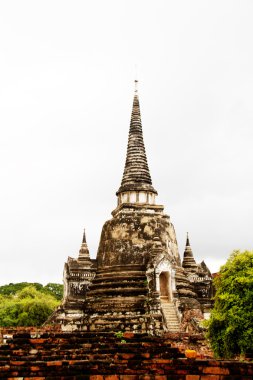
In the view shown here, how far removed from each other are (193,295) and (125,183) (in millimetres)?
7521

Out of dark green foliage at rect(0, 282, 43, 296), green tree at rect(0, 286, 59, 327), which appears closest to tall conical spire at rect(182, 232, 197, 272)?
green tree at rect(0, 286, 59, 327)

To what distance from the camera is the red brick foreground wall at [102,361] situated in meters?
7.82

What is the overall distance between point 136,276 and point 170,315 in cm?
247

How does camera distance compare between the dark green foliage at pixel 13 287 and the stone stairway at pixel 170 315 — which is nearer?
the stone stairway at pixel 170 315

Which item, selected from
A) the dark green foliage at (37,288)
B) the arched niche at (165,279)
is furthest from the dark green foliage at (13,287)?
the arched niche at (165,279)

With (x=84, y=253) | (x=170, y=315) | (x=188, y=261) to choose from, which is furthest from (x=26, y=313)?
(x=170, y=315)

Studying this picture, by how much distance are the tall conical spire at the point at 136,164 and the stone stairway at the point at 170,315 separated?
22.8ft

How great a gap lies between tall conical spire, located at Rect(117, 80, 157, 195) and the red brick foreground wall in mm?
18287

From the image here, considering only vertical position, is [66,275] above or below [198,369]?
above

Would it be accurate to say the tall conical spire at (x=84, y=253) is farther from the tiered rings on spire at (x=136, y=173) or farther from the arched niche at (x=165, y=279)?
the arched niche at (x=165, y=279)

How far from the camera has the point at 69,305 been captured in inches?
957

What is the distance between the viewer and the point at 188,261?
28.9 m

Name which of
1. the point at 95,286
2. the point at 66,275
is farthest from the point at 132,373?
the point at 66,275

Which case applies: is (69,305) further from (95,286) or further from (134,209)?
(134,209)
